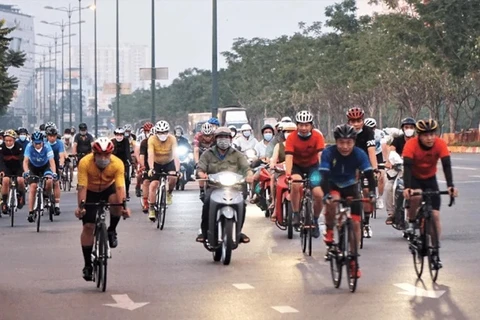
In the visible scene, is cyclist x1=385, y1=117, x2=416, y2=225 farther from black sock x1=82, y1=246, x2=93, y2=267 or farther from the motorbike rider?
black sock x1=82, y1=246, x2=93, y2=267

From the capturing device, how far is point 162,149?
24.1 m

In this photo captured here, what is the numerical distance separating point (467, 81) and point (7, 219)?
5895 cm

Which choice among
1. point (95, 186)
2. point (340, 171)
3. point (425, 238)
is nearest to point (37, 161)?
point (95, 186)

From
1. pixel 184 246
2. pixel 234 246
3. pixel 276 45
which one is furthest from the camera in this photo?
pixel 276 45

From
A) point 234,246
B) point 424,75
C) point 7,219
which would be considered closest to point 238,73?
point 424,75

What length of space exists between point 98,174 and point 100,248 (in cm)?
86

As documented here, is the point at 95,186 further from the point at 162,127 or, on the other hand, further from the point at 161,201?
the point at 162,127

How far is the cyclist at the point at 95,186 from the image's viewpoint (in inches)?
571

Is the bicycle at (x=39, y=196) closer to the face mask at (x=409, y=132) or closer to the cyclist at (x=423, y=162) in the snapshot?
the face mask at (x=409, y=132)

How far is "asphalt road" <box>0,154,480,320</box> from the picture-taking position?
41.0 ft

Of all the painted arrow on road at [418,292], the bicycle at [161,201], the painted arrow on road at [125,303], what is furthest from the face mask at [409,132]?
the painted arrow on road at [125,303]

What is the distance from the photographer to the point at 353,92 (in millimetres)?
97000

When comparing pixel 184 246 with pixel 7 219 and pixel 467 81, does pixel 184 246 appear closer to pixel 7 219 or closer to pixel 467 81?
pixel 7 219

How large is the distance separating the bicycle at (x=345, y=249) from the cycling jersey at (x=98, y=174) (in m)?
2.22
